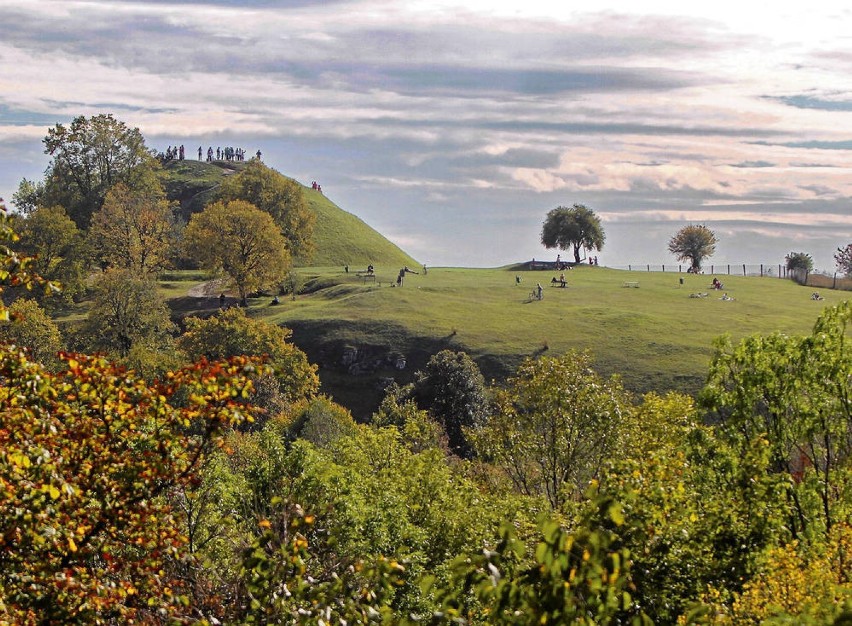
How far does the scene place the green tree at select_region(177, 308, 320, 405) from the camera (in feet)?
319

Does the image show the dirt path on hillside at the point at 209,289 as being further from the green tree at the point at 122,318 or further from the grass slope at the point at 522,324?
the green tree at the point at 122,318

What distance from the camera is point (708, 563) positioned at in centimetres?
2883

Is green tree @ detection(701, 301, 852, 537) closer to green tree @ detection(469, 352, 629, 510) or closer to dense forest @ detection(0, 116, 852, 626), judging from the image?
dense forest @ detection(0, 116, 852, 626)

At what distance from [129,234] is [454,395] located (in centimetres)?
8390

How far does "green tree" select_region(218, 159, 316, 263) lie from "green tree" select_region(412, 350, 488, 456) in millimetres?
76621

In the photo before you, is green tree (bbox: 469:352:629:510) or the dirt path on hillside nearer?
green tree (bbox: 469:352:629:510)

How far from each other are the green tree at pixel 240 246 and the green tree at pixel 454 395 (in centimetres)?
5303

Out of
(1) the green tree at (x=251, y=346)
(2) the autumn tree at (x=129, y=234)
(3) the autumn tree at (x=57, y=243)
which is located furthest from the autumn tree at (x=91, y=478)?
(3) the autumn tree at (x=57, y=243)

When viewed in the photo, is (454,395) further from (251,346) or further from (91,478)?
(91,478)

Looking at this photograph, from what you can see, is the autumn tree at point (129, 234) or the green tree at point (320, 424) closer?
the green tree at point (320, 424)

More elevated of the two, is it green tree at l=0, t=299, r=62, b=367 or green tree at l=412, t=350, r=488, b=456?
green tree at l=0, t=299, r=62, b=367

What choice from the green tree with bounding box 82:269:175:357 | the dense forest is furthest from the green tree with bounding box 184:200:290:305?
the dense forest

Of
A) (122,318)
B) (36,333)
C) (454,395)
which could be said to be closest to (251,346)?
(454,395)

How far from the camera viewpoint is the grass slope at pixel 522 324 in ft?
357
